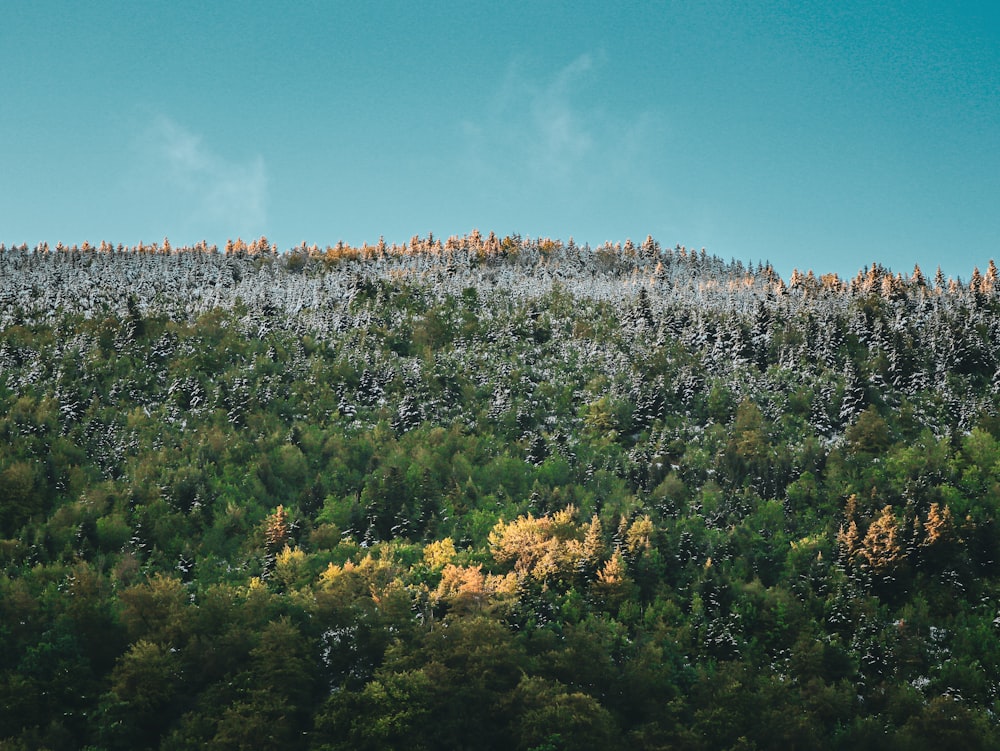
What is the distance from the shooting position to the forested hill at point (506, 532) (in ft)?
262

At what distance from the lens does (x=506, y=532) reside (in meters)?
114

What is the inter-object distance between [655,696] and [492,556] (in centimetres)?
3087

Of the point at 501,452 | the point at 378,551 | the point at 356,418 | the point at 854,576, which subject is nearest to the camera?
the point at 854,576

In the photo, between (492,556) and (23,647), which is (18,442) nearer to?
(23,647)

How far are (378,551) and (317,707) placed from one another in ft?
112

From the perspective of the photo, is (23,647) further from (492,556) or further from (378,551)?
(492,556)

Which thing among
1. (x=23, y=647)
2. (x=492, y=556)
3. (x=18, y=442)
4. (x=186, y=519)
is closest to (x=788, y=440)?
(x=492, y=556)

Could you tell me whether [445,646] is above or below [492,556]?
below

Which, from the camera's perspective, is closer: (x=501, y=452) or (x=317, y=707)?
(x=317, y=707)

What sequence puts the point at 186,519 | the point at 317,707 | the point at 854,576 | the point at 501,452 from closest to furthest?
the point at 317,707 < the point at 854,576 < the point at 186,519 < the point at 501,452

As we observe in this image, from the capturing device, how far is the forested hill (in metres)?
79.9

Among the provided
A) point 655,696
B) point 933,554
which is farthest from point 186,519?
point 933,554

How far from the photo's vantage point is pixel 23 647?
279ft

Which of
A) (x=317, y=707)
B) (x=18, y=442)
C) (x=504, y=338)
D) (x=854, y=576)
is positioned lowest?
(x=317, y=707)
